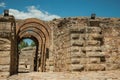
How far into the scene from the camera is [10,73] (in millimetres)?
7051

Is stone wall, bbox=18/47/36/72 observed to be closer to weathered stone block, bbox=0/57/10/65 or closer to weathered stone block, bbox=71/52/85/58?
weathered stone block, bbox=71/52/85/58

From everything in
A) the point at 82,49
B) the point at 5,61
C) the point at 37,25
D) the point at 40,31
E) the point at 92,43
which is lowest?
the point at 5,61

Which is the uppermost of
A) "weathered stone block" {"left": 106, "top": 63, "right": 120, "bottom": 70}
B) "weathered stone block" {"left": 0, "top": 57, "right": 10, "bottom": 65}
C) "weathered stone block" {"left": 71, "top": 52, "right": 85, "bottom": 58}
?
"weathered stone block" {"left": 71, "top": 52, "right": 85, "bottom": 58}

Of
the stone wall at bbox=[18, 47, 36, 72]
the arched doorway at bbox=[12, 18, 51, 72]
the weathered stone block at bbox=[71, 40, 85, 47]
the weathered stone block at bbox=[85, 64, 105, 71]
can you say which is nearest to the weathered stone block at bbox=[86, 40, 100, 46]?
the weathered stone block at bbox=[71, 40, 85, 47]

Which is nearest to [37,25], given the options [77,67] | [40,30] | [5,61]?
[40,30]

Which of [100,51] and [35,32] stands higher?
[35,32]

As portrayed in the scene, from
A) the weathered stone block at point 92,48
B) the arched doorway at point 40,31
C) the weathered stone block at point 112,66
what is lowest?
the weathered stone block at point 112,66

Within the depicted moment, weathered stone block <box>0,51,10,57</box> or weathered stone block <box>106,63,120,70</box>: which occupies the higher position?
weathered stone block <box>0,51,10,57</box>

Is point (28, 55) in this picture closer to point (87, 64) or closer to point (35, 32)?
point (35, 32)

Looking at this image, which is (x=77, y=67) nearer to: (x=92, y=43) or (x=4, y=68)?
(x=92, y=43)

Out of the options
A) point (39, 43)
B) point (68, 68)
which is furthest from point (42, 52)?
point (68, 68)

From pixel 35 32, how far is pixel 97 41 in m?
11.7

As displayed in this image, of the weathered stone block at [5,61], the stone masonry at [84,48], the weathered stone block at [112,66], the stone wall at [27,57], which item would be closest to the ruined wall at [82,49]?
the stone masonry at [84,48]

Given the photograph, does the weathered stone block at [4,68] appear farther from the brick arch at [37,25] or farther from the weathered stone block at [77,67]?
the brick arch at [37,25]
